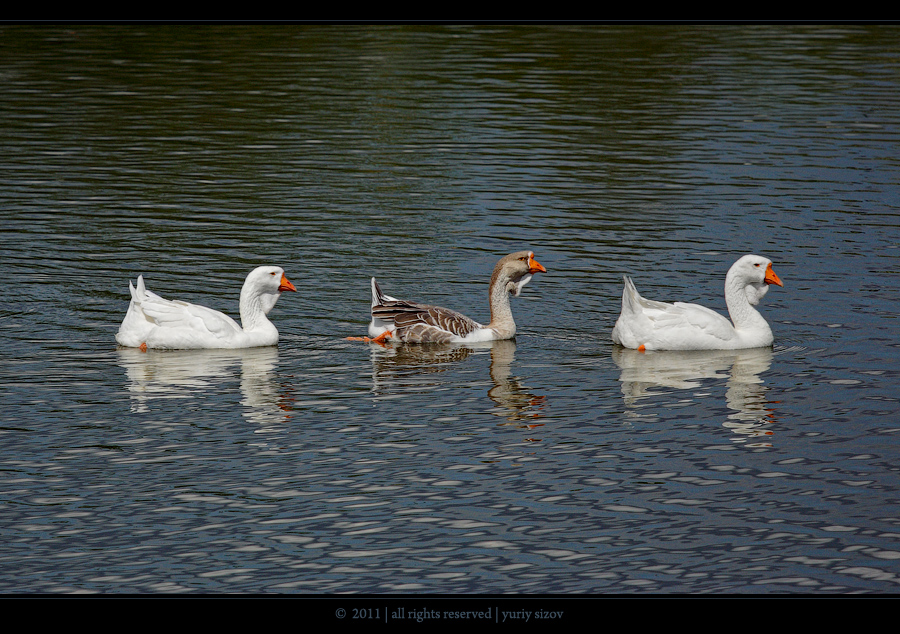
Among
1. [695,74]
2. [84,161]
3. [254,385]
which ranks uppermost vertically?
[695,74]

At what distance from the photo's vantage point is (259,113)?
122ft

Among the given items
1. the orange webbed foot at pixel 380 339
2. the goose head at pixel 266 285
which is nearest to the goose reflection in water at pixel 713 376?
the orange webbed foot at pixel 380 339

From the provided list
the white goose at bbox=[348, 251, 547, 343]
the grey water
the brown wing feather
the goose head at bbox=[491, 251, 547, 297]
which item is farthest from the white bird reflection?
the goose head at bbox=[491, 251, 547, 297]

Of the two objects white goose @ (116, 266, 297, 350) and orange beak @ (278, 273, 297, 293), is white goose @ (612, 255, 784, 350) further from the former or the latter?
white goose @ (116, 266, 297, 350)

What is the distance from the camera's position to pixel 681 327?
715 inches

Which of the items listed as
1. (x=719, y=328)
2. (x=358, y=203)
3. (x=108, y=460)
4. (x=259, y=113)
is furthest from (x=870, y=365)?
(x=259, y=113)

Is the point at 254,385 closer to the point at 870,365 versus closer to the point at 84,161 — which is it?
the point at 870,365

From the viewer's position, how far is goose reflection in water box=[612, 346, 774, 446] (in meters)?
15.3

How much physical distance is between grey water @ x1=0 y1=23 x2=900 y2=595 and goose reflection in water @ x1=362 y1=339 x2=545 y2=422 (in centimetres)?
7

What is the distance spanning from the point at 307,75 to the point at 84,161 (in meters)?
13.4

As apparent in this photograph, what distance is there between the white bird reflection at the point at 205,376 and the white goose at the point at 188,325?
5.1 inches

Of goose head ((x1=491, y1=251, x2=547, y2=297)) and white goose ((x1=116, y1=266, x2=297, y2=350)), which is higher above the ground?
goose head ((x1=491, y1=251, x2=547, y2=297))

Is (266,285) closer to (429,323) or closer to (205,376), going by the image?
(205,376)

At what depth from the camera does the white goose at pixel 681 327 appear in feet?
59.5
